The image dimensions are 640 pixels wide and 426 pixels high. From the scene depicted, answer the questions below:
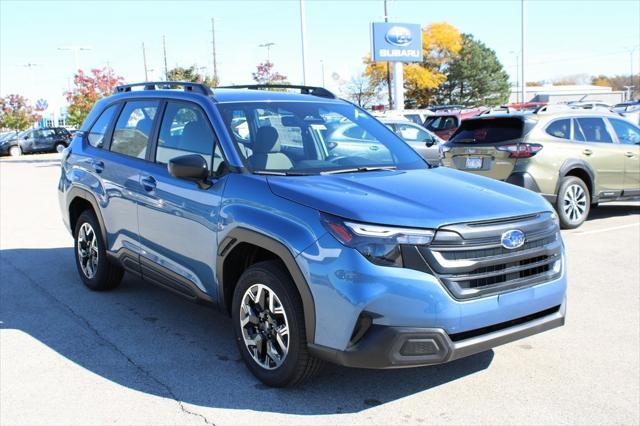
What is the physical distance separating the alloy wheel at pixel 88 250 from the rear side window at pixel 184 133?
1.53 m

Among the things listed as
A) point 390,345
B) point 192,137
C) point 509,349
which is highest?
point 192,137

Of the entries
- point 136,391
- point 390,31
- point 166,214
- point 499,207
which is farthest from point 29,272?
point 390,31

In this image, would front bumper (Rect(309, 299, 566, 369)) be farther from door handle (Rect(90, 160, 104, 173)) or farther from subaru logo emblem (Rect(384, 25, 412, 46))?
subaru logo emblem (Rect(384, 25, 412, 46))

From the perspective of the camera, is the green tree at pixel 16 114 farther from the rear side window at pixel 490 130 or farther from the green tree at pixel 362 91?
the rear side window at pixel 490 130

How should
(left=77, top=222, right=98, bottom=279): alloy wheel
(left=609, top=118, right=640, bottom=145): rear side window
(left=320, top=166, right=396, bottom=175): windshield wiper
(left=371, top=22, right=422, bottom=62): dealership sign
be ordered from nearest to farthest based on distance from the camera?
(left=320, top=166, right=396, bottom=175): windshield wiper, (left=77, top=222, right=98, bottom=279): alloy wheel, (left=609, top=118, right=640, bottom=145): rear side window, (left=371, top=22, right=422, bottom=62): dealership sign

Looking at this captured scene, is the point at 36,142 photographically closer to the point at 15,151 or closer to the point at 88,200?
the point at 15,151

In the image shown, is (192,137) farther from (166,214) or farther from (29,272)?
(29,272)

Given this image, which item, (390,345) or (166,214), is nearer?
(390,345)

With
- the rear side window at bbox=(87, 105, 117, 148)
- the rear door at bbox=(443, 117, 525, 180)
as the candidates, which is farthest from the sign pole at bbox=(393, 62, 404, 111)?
the rear side window at bbox=(87, 105, 117, 148)

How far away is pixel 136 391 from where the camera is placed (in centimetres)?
397

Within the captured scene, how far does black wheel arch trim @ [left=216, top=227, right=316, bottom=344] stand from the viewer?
3.49m

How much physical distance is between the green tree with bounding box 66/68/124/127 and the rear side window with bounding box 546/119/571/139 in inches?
1246

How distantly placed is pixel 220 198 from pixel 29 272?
4.06 metres

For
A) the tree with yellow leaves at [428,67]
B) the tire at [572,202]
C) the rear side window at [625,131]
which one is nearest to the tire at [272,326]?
the tire at [572,202]
